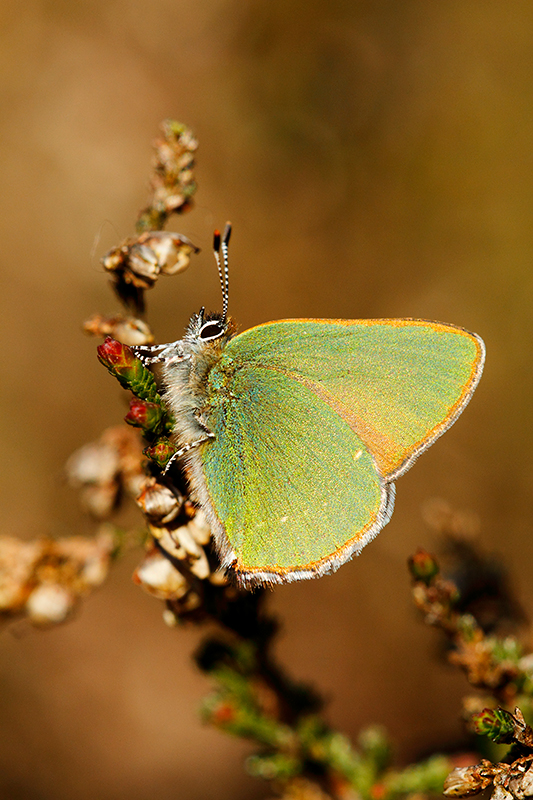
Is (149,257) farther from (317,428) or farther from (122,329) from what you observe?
(317,428)

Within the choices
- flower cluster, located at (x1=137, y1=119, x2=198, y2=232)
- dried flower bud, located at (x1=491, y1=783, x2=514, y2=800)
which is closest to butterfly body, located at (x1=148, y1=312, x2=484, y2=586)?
flower cluster, located at (x1=137, y1=119, x2=198, y2=232)

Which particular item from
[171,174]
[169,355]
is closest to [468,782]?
[169,355]

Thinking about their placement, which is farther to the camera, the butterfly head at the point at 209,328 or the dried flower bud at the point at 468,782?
the butterfly head at the point at 209,328

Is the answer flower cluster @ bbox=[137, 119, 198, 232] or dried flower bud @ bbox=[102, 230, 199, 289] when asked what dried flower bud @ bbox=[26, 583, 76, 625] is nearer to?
dried flower bud @ bbox=[102, 230, 199, 289]

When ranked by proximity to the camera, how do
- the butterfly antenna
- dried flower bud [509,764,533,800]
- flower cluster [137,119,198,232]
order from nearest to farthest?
dried flower bud [509,764,533,800]
flower cluster [137,119,198,232]
the butterfly antenna

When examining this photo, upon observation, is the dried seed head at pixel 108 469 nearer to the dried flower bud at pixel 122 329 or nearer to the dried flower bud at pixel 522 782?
the dried flower bud at pixel 122 329

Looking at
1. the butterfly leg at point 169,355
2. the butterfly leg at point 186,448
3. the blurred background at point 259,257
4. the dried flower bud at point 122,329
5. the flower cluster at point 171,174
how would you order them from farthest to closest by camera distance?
the blurred background at point 259,257
the butterfly leg at point 169,355
the flower cluster at point 171,174
the dried flower bud at point 122,329
the butterfly leg at point 186,448

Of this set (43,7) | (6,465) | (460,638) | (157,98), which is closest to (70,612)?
(460,638)

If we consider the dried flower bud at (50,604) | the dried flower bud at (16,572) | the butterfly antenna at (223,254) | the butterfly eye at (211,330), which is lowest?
the dried flower bud at (50,604)

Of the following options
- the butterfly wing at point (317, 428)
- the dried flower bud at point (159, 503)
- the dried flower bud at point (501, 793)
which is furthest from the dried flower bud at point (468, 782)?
the dried flower bud at point (159, 503)

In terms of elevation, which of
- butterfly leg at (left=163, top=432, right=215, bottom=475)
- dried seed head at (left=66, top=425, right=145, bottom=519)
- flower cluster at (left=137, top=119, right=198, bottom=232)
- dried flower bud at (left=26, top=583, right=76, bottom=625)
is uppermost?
flower cluster at (left=137, top=119, right=198, bottom=232)
